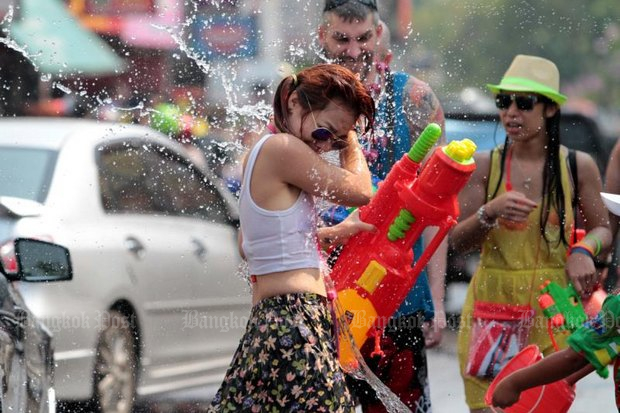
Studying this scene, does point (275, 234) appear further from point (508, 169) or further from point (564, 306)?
point (508, 169)

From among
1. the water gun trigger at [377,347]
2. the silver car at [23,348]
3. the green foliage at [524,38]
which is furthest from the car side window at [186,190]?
the green foliage at [524,38]

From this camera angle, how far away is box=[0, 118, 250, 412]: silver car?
298 inches

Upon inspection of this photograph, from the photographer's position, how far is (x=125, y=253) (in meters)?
8.12

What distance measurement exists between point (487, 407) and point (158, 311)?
9.06 ft

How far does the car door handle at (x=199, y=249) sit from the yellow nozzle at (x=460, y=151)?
4.01m

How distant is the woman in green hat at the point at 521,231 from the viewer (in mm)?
6145

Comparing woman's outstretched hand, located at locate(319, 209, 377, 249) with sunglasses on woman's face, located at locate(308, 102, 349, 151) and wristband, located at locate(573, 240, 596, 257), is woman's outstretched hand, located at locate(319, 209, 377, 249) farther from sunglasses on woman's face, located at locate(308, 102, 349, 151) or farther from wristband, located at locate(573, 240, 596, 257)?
wristband, located at locate(573, 240, 596, 257)

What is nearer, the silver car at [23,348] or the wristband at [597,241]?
the silver car at [23,348]

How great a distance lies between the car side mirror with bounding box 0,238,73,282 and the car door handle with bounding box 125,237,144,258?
6.62ft

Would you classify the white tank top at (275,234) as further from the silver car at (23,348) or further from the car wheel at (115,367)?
the car wheel at (115,367)

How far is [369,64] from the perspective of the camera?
18.5 feet

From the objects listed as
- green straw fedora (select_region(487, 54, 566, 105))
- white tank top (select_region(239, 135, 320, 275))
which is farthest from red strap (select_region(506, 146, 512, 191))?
white tank top (select_region(239, 135, 320, 275))

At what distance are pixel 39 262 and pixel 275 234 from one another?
1.71 metres

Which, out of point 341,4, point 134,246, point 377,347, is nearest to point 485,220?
point 341,4
